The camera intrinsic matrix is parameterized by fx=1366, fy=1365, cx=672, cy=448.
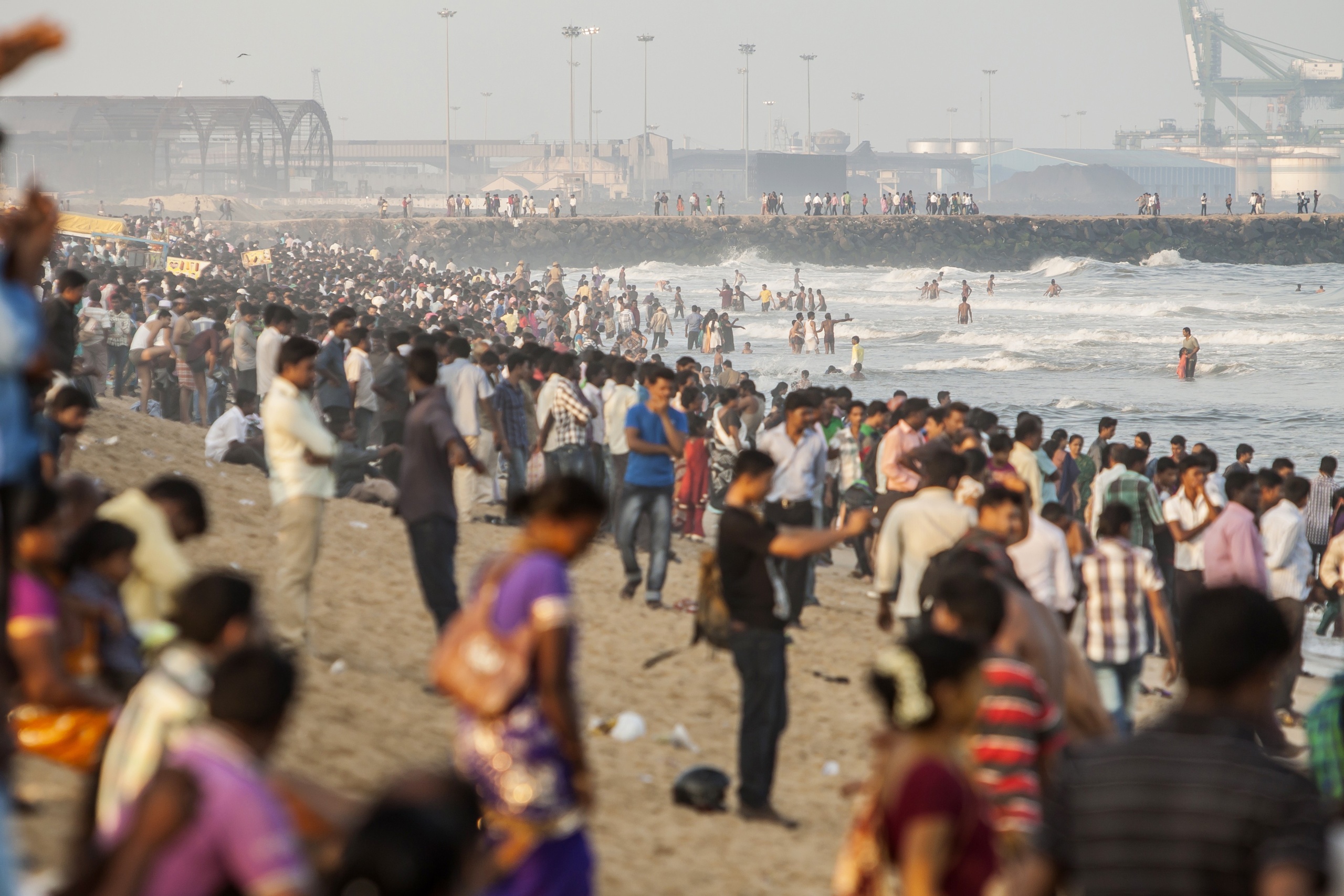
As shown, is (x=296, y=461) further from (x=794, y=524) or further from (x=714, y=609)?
(x=794, y=524)

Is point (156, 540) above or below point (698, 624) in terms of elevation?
above

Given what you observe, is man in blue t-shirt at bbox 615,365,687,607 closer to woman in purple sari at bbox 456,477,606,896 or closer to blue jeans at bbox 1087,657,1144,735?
blue jeans at bbox 1087,657,1144,735

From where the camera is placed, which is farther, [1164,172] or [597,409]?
[1164,172]

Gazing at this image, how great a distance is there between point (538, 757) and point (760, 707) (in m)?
2.28

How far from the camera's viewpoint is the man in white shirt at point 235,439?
11.5m

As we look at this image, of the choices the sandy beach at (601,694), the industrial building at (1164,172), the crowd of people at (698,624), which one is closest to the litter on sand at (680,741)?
the sandy beach at (601,694)

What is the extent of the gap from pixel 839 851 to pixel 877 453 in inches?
193

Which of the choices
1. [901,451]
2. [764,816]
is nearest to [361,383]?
[901,451]

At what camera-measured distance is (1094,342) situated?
43688 millimetres

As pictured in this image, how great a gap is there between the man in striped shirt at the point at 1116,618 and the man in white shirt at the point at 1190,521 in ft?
7.63

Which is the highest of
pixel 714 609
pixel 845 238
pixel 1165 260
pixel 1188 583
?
pixel 845 238

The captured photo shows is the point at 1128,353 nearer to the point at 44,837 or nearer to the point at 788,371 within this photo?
the point at 788,371

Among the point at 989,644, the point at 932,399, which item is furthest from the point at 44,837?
the point at 932,399

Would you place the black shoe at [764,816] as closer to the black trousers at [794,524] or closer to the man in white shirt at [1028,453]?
the black trousers at [794,524]
